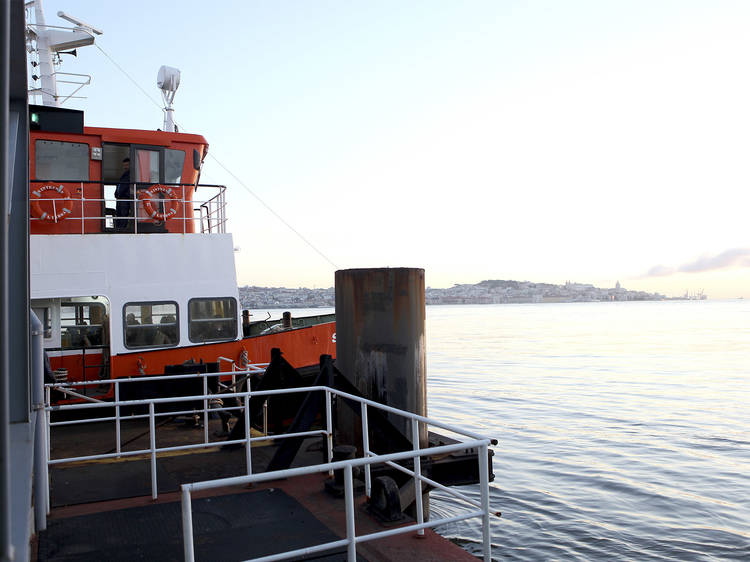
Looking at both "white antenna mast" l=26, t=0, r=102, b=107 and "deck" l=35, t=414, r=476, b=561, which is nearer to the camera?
"deck" l=35, t=414, r=476, b=561

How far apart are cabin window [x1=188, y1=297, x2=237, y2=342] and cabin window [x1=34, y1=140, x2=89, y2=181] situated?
11.8 feet

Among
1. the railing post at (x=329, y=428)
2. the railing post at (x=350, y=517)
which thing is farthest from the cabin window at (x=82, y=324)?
the railing post at (x=350, y=517)

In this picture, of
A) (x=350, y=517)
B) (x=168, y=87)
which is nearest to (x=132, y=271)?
(x=168, y=87)

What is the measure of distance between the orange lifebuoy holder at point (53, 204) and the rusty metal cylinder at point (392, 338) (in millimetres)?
7067

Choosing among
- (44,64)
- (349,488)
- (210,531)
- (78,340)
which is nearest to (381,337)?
(210,531)

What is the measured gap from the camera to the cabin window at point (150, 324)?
38.0 feet

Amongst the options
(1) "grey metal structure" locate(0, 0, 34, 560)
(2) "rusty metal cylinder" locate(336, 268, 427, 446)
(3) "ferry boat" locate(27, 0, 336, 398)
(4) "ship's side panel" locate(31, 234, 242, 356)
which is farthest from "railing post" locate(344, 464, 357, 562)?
(4) "ship's side panel" locate(31, 234, 242, 356)

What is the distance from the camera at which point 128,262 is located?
38.3 feet

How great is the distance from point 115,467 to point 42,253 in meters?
5.43

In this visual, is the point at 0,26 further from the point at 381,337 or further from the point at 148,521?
the point at 381,337

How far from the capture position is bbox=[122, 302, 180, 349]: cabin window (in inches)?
456

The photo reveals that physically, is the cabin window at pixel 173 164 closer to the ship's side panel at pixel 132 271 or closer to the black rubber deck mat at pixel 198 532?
the ship's side panel at pixel 132 271

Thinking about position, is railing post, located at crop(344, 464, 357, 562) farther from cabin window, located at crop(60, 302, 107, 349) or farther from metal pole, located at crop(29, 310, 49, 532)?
cabin window, located at crop(60, 302, 107, 349)

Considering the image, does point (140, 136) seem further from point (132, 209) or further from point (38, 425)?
point (38, 425)
